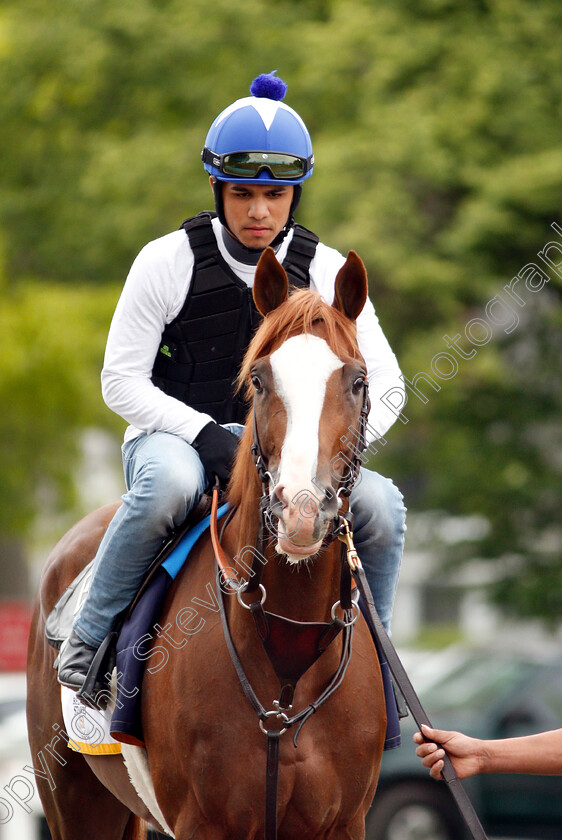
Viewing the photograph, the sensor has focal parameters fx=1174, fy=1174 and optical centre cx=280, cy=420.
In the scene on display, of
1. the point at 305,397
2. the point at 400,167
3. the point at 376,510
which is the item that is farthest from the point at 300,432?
the point at 400,167

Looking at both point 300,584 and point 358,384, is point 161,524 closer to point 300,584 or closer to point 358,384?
point 300,584

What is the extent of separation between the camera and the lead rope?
362cm

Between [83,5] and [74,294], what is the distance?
3572 mm

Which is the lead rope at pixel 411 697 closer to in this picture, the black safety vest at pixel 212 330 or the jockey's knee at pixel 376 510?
the jockey's knee at pixel 376 510

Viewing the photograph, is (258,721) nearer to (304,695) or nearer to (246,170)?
(304,695)

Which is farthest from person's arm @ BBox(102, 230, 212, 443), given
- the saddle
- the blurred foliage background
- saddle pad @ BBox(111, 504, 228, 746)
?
the blurred foliage background

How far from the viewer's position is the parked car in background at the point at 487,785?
1021cm

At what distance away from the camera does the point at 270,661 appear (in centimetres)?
399

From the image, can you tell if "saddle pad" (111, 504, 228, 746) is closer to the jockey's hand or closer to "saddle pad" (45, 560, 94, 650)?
"saddle pad" (45, 560, 94, 650)

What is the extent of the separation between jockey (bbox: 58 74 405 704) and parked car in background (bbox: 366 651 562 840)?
5.95 meters

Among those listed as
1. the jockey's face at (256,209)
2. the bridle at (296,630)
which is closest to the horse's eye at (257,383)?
the bridle at (296,630)

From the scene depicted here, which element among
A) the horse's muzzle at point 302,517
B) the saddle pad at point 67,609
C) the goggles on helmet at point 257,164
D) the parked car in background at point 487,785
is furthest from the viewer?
the parked car in background at point 487,785

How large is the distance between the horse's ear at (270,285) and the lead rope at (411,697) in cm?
83

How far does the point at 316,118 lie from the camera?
516 inches
